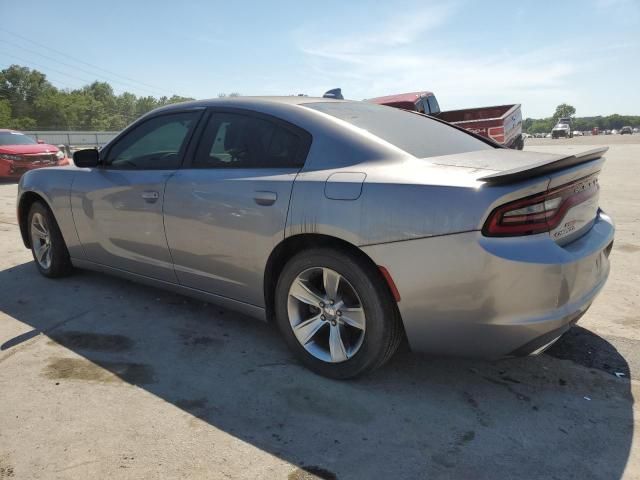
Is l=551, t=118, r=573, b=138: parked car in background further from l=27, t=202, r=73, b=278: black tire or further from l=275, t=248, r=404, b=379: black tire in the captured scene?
l=275, t=248, r=404, b=379: black tire

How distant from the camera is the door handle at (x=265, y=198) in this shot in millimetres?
2822

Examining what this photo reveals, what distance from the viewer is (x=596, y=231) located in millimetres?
2701

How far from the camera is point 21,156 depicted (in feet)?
43.0

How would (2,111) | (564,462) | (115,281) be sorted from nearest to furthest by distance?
(564,462)
(115,281)
(2,111)

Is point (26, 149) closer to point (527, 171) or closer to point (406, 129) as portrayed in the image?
point (406, 129)

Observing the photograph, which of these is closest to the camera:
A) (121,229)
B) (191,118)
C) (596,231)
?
(596,231)

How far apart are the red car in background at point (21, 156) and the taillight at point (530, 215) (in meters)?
13.7

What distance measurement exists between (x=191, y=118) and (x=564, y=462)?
9.90ft

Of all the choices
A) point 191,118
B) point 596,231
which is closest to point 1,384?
point 191,118

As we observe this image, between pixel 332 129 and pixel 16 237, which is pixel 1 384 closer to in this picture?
pixel 332 129

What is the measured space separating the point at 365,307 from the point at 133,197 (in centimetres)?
203

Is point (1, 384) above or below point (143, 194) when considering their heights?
below

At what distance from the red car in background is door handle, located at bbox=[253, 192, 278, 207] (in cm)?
1240

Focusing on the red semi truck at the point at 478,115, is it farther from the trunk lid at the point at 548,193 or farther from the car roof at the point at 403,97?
the trunk lid at the point at 548,193
